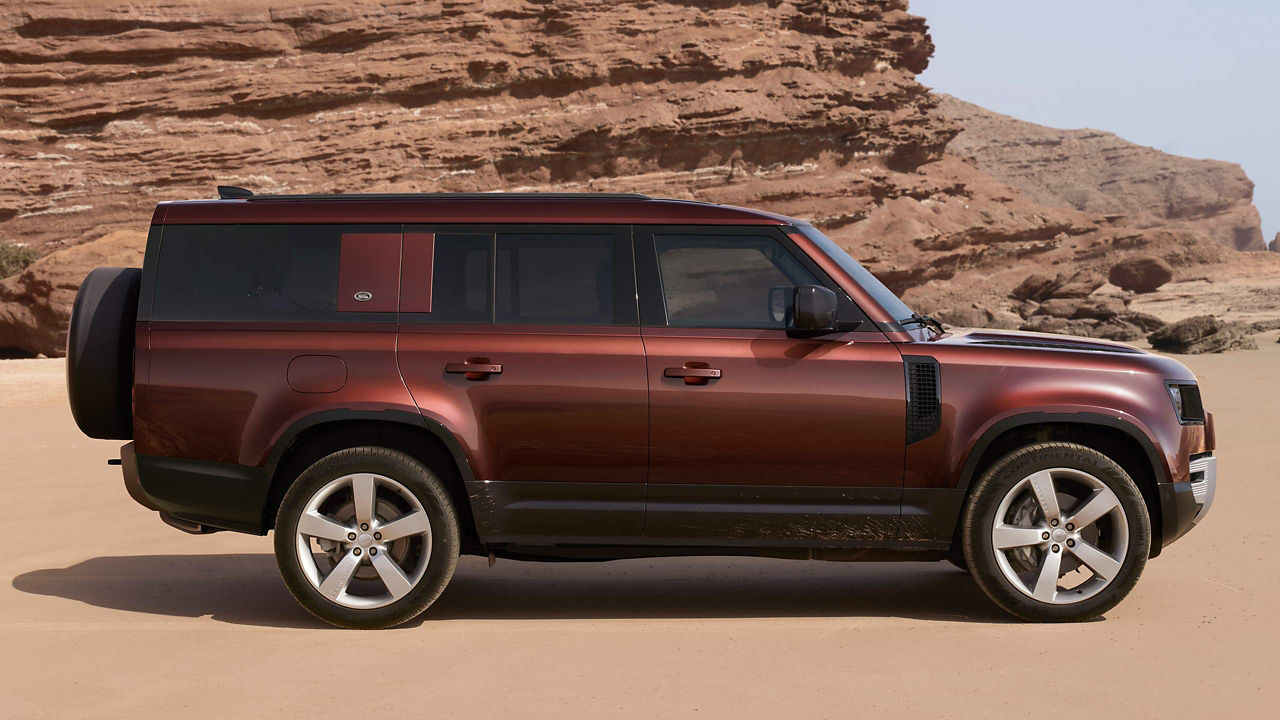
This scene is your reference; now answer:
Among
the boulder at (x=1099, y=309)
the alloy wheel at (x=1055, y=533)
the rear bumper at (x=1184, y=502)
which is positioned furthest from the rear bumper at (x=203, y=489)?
the boulder at (x=1099, y=309)

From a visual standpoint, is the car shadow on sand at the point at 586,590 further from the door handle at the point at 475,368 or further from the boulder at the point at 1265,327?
the boulder at the point at 1265,327

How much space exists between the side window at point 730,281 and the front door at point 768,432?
2cm

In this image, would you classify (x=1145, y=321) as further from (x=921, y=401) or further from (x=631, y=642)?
(x=631, y=642)

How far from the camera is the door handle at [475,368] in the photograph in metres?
Answer: 5.63

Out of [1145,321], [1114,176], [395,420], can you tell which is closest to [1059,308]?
[1145,321]

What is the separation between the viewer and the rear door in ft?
18.4

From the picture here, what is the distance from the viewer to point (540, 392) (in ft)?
18.4

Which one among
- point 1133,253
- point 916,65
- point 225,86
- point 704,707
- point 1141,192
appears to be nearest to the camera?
point 704,707

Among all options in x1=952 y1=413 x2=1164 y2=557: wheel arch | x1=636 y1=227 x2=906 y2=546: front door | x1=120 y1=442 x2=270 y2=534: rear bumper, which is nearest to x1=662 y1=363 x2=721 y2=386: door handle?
x1=636 y1=227 x2=906 y2=546: front door

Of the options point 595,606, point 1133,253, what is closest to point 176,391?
point 595,606

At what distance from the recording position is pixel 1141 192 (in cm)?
11975

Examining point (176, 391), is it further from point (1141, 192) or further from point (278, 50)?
point (1141, 192)

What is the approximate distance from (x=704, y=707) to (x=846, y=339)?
2001mm

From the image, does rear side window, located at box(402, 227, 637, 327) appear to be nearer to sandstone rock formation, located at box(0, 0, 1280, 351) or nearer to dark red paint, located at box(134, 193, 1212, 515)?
dark red paint, located at box(134, 193, 1212, 515)
